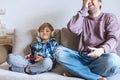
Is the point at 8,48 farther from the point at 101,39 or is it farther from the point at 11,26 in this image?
the point at 101,39

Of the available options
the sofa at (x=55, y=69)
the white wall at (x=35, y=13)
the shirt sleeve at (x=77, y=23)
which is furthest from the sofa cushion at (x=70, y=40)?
the white wall at (x=35, y=13)

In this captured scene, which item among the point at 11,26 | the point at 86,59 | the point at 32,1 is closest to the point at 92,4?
the point at 86,59

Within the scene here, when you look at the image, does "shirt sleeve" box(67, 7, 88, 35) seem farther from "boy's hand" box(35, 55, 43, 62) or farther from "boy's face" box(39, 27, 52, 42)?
"boy's hand" box(35, 55, 43, 62)

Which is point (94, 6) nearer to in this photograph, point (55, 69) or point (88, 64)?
point (88, 64)

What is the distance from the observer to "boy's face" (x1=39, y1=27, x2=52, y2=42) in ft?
7.22

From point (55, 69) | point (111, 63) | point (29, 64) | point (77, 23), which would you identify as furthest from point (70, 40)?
point (111, 63)

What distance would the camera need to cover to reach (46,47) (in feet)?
7.13

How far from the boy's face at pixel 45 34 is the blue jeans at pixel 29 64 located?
0.97 feet

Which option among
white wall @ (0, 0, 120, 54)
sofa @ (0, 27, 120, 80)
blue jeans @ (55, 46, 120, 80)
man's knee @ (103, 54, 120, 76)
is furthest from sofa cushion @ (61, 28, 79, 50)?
man's knee @ (103, 54, 120, 76)

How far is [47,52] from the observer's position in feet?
7.04

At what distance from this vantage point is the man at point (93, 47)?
176cm

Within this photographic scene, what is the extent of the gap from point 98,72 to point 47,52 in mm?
548

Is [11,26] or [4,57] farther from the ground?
[11,26]

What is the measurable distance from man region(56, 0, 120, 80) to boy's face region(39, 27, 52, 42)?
254mm
